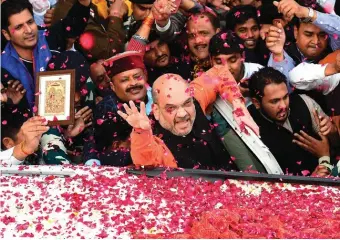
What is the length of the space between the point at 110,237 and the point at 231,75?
83.7 inches

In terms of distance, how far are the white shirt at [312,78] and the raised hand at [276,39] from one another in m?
0.19

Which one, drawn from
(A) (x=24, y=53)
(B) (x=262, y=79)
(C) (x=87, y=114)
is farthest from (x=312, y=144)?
(A) (x=24, y=53)

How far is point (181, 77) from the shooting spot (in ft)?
18.3

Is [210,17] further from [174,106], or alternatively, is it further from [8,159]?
[8,159]

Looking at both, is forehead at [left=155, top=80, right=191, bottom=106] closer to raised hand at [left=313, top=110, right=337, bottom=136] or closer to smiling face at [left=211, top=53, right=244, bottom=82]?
smiling face at [left=211, top=53, right=244, bottom=82]

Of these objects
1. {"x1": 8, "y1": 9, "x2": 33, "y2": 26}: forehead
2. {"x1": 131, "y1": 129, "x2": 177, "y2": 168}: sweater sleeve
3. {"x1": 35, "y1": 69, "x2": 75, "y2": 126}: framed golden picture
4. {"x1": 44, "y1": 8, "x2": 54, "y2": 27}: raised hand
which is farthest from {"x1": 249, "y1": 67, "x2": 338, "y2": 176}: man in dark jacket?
{"x1": 8, "y1": 9, "x2": 33, "y2": 26}: forehead

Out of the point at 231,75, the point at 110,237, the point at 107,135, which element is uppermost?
the point at 231,75

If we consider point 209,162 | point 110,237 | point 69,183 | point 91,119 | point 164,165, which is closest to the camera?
point 110,237

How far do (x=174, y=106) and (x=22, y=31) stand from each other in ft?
4.61

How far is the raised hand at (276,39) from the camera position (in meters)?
5.72

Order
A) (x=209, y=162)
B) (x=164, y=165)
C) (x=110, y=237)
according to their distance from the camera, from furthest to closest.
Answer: (x=209, y=162) < (x=164, y=165) < (x=110, y=237)

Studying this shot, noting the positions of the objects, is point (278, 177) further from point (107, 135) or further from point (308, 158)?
point (107, 135)

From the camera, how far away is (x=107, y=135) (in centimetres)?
572

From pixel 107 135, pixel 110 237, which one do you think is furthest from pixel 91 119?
pixel 110 237
